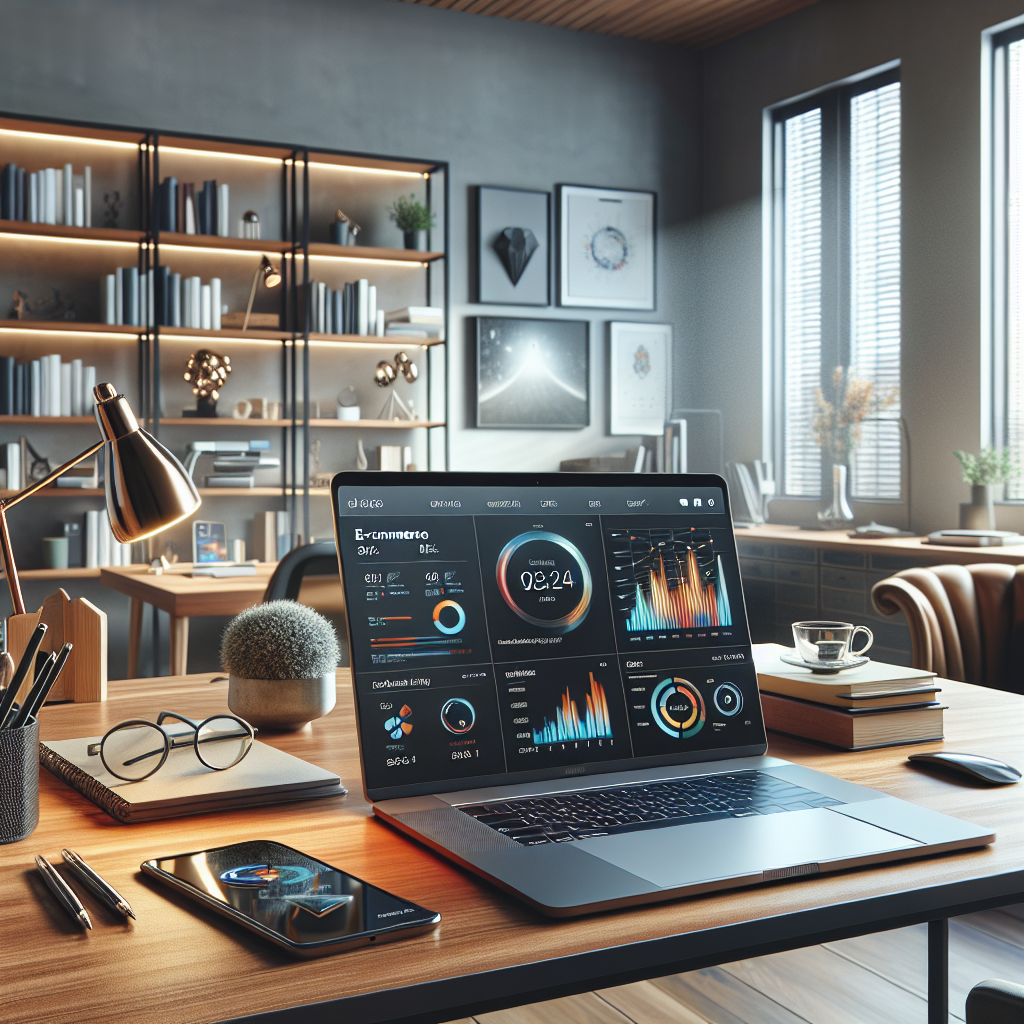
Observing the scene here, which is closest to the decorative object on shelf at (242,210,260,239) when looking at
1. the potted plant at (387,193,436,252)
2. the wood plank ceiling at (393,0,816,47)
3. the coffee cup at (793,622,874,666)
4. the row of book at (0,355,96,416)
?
the potted plant at (387,193,436,252)

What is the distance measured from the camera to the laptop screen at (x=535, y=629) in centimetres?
94

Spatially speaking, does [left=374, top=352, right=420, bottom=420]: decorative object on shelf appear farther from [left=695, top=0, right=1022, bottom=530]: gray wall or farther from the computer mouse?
the computer mouse

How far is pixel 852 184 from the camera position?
500 centimetres

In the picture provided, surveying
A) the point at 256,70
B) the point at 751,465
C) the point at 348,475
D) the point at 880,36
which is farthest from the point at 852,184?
the point at 348,475

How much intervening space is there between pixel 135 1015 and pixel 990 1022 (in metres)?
0.60

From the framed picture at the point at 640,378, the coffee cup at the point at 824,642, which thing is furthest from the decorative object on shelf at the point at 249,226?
the coffee cup at the point at 824,642

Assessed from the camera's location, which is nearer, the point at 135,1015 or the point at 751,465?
the point at 135,1015

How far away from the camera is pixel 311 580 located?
2498mm

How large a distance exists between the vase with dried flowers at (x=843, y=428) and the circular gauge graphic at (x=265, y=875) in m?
4.19

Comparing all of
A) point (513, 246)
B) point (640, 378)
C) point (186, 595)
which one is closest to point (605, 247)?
point (513, 246)

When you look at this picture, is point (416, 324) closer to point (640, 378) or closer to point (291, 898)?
point (640, 378)

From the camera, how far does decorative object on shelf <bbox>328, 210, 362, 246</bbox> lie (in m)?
4.93

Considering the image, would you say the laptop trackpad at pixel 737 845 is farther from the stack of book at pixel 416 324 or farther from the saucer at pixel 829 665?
the stack of book at pixel 416 324

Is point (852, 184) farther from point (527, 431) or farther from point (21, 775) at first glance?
point (21, 775)
